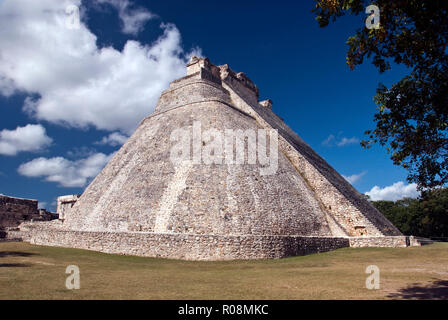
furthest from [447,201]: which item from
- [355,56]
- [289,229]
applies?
[355,56]

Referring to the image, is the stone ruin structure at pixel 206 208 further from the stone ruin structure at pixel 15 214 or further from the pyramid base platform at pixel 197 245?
the stone ruin structure at pixel 15 214

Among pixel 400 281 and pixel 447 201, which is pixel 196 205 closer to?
pixel 400 281

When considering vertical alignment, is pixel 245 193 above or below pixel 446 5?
below

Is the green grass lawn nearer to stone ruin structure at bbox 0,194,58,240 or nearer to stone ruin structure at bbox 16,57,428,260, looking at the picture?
stone ruin structure at bbox 16,57,428,260

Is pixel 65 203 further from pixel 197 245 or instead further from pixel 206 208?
pixel 197 245

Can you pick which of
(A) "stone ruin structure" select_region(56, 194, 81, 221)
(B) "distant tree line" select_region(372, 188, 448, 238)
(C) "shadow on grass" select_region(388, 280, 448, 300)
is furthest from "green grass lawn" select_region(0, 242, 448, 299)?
(B) "distant tree line" select_region(372, 188, 448, 238)

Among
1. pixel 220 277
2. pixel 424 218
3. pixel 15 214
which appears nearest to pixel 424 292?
pixel 220 277
